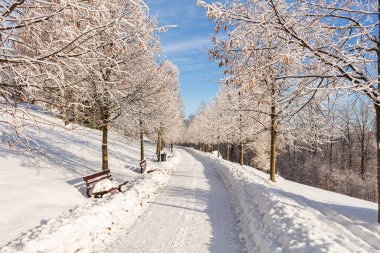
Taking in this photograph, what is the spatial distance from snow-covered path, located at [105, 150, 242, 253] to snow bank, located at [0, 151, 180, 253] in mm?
397

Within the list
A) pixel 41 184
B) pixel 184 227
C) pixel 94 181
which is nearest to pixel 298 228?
pixel 184 227

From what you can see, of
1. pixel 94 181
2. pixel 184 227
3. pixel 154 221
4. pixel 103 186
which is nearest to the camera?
pixel 184 227

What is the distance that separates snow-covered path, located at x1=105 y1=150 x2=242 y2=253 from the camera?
224 inches

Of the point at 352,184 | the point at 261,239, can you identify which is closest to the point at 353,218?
the point at 261,239

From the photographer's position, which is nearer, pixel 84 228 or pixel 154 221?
pixel 84 228

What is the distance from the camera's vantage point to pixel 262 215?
23.1 feet

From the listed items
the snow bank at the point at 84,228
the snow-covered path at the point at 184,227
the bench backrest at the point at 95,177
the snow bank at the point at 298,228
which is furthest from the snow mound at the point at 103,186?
the snow bank at the point at 298,228

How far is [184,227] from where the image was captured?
6.81 m

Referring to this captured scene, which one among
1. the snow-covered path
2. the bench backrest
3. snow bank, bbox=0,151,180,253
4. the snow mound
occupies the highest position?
the bench backrest

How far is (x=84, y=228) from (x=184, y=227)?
243 cm

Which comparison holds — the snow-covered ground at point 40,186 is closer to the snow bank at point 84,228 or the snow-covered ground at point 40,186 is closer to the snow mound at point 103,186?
the snow bank at point 84,228

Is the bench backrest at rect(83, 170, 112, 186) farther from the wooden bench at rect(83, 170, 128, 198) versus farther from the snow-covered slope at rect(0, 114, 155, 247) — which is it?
the snow-covered slope at rect(0, 114, 155, 247)

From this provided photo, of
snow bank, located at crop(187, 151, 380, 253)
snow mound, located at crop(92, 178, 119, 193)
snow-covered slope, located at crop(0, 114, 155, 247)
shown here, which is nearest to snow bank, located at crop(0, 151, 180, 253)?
snow-covered slope, located at crop(0, 114, 155, 247)

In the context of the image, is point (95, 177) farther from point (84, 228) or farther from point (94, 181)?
point (84, 228)
